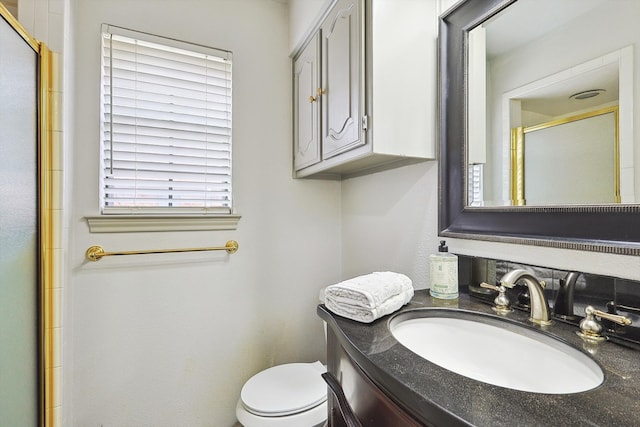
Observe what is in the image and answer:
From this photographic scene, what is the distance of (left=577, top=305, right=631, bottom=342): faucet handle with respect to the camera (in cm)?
64

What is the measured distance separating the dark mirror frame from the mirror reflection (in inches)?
1.0

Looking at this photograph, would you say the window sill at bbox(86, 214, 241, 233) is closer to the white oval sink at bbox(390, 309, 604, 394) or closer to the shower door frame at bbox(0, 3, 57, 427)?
the shower door frame at bbox(0, 3, 57, 427)

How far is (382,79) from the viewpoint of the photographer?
1.05 metres

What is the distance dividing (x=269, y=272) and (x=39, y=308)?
3.19 feet

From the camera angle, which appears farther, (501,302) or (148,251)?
(148,251)

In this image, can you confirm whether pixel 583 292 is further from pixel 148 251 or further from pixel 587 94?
pixel 148 251

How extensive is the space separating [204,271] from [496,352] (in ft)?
4.42

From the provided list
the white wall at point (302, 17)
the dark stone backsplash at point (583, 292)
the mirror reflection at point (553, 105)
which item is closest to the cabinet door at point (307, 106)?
the white wall at point (302, 17)

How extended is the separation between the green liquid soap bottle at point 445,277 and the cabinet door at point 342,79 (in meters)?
0.49

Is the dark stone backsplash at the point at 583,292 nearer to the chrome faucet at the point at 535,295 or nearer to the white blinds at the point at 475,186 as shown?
the chrome faucet at the point at 535,295

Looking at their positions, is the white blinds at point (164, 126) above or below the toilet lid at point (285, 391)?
above

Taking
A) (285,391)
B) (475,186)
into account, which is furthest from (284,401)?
(475,186)

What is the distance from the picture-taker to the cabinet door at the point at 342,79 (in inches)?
42.9

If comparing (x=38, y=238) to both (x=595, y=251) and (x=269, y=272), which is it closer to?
(x=269, y=272)
